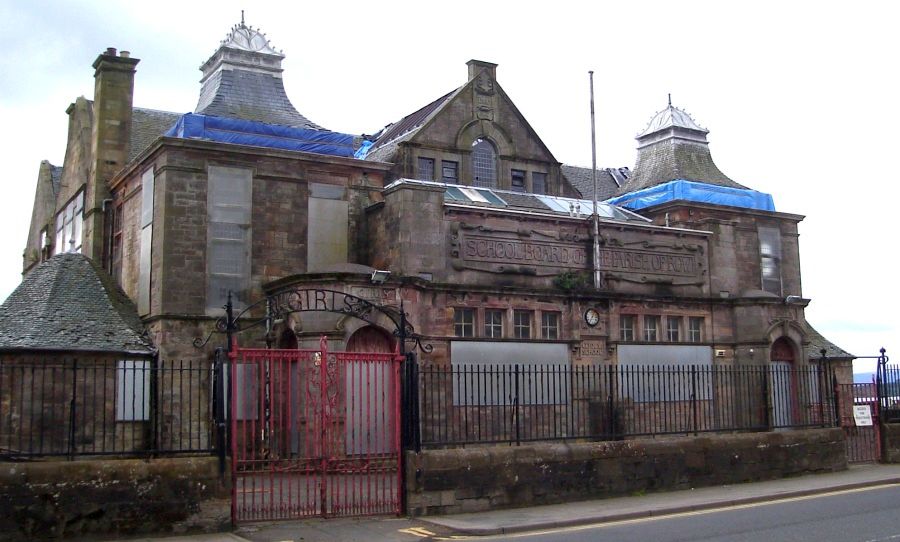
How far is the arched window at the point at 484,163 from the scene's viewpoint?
101 feet

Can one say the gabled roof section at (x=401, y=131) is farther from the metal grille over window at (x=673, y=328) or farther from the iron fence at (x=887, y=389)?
the iron fence at (x=887, y=389)

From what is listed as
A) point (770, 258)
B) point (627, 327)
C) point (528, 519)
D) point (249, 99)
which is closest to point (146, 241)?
point (249, 99)

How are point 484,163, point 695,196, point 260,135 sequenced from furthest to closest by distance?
1. point 695,196
2. point 484,163
3. point 260,135

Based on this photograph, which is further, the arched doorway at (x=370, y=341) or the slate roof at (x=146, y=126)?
the slate roof at (x=146, y=126)

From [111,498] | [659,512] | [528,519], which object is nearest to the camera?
[111,498]

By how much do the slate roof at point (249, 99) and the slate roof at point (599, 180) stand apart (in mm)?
13585

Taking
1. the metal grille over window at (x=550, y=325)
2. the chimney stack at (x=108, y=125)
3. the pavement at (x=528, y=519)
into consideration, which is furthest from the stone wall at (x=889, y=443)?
the chimney stack at (x=108, y=125)

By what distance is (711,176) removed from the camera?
1345 inches

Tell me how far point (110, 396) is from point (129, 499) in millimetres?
10623

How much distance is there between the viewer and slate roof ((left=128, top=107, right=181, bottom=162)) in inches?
1206

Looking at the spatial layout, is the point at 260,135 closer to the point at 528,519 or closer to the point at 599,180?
the point at 528,519

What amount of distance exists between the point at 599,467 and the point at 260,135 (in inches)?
546

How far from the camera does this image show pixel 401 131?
32.8 metres

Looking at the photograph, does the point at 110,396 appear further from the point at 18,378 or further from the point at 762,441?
the point at 762,441
